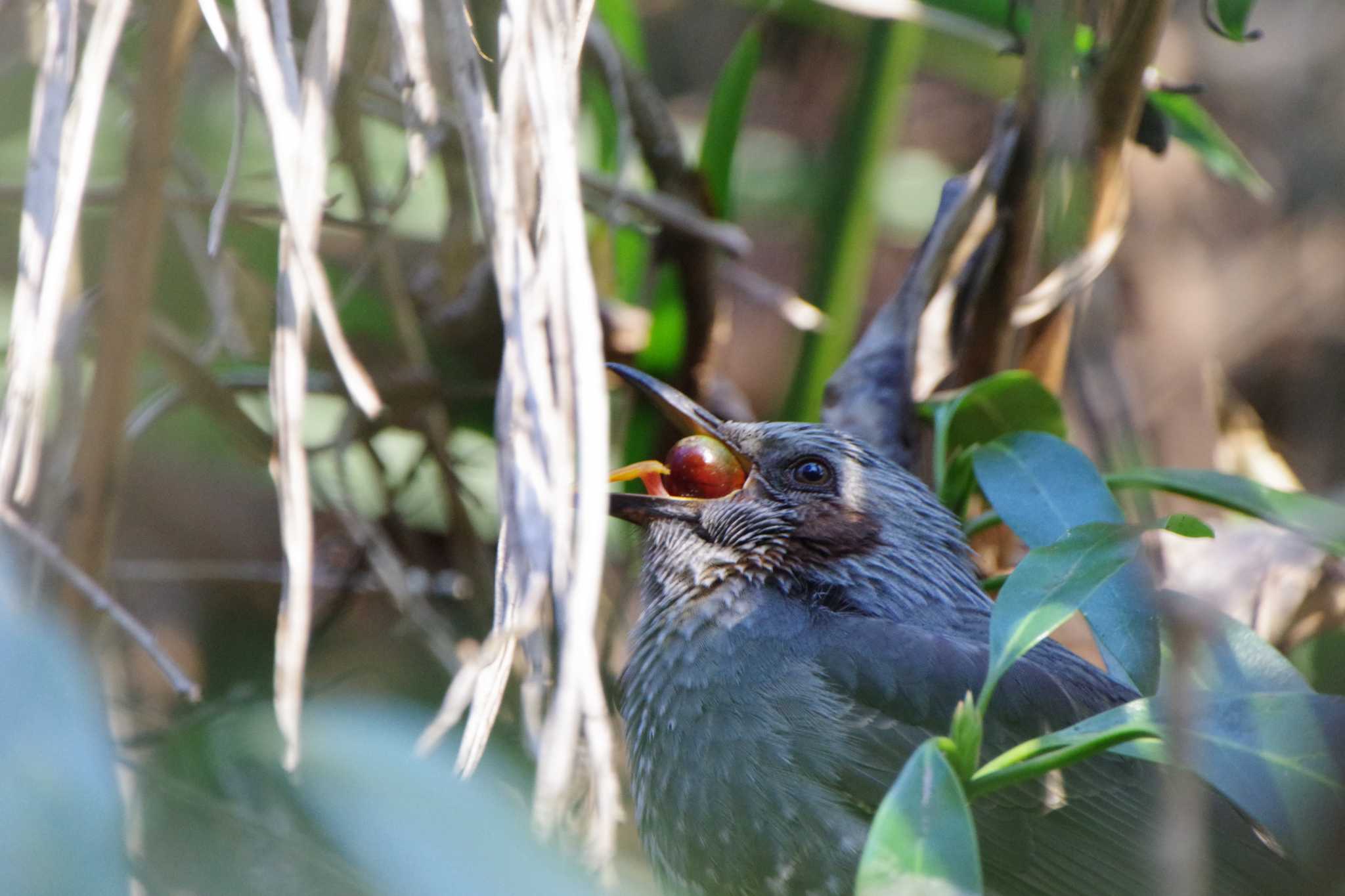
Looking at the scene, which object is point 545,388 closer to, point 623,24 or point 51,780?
point 51,780

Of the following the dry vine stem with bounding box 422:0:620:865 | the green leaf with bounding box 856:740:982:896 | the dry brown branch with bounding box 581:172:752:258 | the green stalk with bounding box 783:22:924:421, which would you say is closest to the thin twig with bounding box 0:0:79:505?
the dry vine stem with bounding box 422:0:620:865

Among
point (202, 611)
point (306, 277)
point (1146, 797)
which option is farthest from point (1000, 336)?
point (202, 611)

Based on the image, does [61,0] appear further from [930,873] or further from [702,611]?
[930,873]

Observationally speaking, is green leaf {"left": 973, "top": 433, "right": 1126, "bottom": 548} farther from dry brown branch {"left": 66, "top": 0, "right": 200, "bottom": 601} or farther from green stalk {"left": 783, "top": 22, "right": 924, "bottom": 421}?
dry brown branch {"left": 66, "top": 0, "right": 200, "bottom": 601}

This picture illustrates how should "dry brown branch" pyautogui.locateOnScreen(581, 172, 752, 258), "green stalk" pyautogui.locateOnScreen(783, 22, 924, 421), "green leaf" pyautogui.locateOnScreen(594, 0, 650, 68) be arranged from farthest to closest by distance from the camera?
"green stalk" pyautogui.locateOnScreen(783, 22, 924, 421), "green leaf" pyautogui.locateOnScreen(594, 0, 650, 68), "dry brown branch" pyautogui.locateOnScreen(581, 172, 752, 258)

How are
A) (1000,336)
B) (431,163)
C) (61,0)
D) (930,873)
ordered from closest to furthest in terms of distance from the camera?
(930,873) < (61,0) < (1000,336) < (431,163)

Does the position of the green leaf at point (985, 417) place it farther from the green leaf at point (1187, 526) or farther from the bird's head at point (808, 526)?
the green leaf at point (1187, 526)
